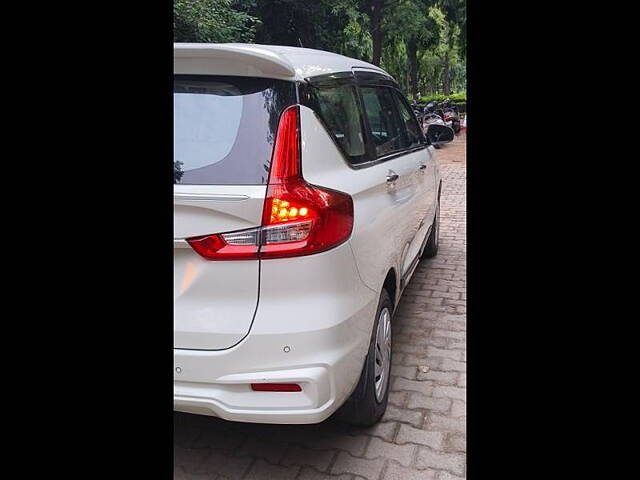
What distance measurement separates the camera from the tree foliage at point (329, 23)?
427 inches

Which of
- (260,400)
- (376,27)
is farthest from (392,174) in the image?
(376,27)

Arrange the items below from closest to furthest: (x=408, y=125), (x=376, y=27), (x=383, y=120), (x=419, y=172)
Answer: (x=383, y=120) < (x=419, y=172) < (x=408, y=125) < (x=376, y=27)

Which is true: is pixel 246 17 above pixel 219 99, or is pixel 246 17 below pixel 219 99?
above

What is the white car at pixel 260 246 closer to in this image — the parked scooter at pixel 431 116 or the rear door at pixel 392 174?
the rear door at pixel 392 174

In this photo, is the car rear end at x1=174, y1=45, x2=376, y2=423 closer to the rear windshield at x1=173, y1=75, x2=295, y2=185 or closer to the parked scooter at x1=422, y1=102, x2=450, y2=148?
the rear windshield at x1=173, y1=75, x2=295, y2=185

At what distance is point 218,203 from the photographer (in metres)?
2.05

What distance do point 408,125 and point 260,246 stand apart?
8.39 ft

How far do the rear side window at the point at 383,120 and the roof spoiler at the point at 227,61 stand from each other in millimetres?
958

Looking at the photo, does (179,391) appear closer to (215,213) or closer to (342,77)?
(215,213)

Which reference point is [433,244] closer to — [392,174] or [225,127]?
[392,174]

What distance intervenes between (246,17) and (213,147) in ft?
35.1

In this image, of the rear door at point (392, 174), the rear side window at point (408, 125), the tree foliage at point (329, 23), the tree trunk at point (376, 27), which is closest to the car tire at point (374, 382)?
the rear door at point (392, 174)
